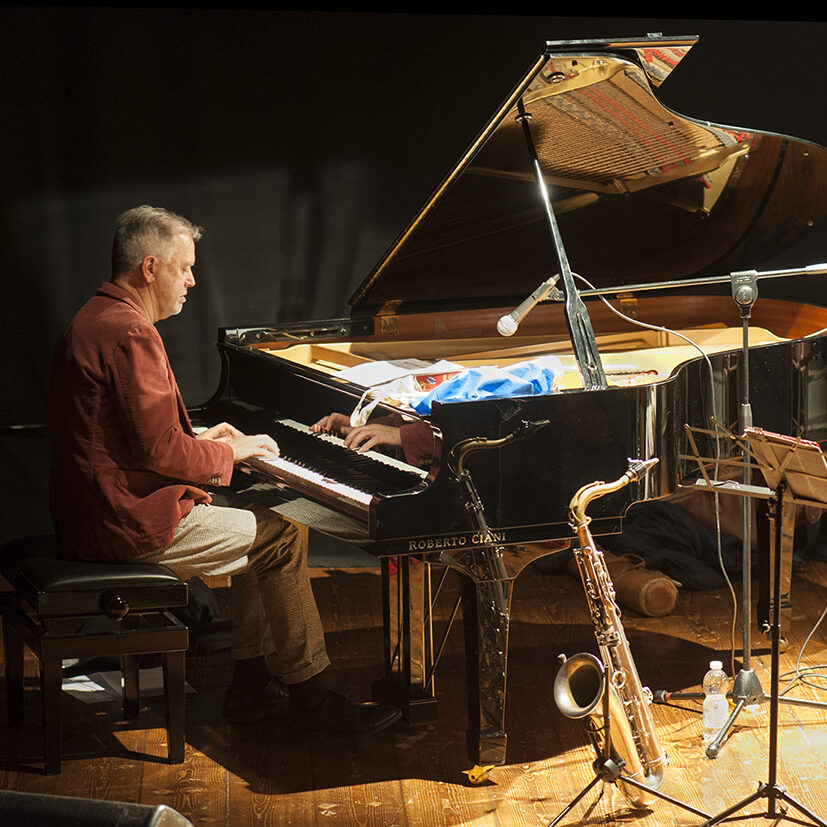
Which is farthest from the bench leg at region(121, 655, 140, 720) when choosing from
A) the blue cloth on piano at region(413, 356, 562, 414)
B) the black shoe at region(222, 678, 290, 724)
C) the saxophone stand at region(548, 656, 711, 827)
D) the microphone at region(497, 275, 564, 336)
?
the microphone at region(497, 275, 564, 336)

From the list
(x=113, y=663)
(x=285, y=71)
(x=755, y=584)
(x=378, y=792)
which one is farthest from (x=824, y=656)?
(x=285, y=71)

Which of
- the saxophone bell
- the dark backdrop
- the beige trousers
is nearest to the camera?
the saxophone bell

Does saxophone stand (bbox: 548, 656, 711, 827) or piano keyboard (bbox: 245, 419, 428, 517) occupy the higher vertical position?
piano keyboard (bbox: 245, 419, 428, 517)

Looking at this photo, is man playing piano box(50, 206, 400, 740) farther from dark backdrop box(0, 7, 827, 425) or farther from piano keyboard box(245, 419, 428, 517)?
dark backdrop box(0, 7, 827, 425)

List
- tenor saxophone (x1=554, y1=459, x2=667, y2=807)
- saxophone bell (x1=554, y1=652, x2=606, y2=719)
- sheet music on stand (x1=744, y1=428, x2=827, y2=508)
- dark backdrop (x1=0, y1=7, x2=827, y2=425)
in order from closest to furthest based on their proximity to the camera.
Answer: sheet music on stand (x1=744, y1=428, x2=827, y2=508) → saxophone bell (x1=554, y1=652, x2=606, y2=719) → tenor saxophone (x1=554, y1=459, x2=667, y2=807) → dark backdrop (x1=0, y1=7, x2=827, y2=425)

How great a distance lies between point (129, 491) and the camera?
3232mm

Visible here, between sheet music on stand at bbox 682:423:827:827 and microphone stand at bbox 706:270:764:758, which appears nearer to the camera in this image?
sheet music on stand at bbox 682:423:827:827

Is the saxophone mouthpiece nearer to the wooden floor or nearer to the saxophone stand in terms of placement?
the saxophone stand

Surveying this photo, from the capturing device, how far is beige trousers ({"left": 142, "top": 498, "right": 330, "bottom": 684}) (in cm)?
335

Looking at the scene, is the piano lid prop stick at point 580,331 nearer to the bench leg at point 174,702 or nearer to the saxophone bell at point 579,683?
the saxophone bell at point 579,683

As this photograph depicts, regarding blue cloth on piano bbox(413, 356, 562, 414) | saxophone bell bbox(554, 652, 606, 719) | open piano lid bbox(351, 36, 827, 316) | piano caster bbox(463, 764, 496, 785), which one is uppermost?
open piano lid bbox(351, 36, 827, 316)

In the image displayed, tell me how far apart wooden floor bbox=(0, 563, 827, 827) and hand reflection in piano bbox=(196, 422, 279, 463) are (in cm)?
77

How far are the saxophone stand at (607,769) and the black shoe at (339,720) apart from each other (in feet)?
2.28

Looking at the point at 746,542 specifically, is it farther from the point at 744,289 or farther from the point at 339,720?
the point at 339,720
